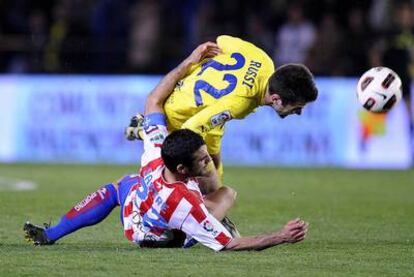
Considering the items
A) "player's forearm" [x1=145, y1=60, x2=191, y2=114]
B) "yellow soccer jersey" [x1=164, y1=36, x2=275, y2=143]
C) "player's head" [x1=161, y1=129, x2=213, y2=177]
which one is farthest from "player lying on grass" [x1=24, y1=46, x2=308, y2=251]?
"yellow soccer jersey" [x1=164, y1=36, x2=275, y2=143]

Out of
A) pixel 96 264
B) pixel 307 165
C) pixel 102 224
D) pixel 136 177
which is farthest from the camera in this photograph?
pixel 307 165

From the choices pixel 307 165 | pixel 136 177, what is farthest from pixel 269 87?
pixel 307 165

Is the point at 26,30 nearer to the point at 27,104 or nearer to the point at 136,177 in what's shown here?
the point at 27,104

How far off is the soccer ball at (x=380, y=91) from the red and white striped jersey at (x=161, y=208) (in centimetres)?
216

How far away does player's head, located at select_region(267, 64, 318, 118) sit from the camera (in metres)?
8.58

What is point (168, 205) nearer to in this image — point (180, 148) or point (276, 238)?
point (180, 148)

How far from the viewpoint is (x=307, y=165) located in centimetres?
1791

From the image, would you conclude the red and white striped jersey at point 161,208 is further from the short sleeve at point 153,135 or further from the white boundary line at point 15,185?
the white boundary line at point 15,185

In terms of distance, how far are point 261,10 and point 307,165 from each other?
3759 mm

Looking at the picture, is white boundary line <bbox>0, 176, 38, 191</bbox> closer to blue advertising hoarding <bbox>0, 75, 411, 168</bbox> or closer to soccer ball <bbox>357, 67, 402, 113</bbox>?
blue advertising hoarding <bbox>0, 75, 411, 168</bbox>

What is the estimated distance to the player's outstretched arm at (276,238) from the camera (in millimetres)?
7672

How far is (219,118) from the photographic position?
8508 mm

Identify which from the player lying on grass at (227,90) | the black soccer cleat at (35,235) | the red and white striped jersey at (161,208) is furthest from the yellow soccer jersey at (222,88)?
the black soccer cleat at (35,235)

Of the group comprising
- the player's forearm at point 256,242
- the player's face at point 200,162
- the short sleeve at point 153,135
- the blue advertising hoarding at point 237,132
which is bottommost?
the blue advertising hoarding at point 237,132
